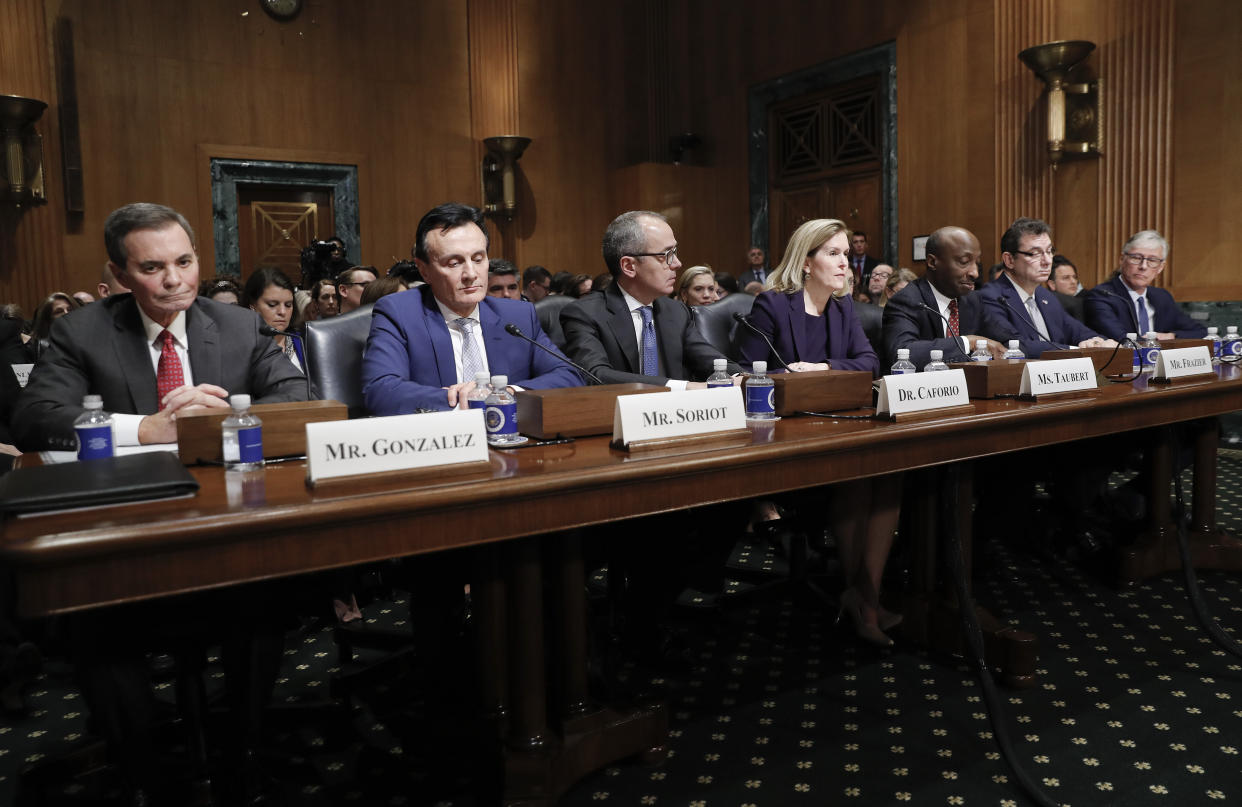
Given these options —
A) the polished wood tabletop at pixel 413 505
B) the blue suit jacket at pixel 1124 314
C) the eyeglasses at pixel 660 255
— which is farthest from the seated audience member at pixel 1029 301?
the polished wood tabletop at pixel 413 505

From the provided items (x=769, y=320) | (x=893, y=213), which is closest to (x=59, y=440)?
(x=769, y=320)

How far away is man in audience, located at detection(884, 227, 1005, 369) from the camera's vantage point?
3.04 meters

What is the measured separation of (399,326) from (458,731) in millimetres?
1011

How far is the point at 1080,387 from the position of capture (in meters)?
2.26

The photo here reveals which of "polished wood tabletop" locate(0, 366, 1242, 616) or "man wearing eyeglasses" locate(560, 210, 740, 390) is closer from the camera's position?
"polished wood tabletop" locate(0, 366, 1242, 616)

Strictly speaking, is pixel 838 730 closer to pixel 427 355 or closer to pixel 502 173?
pixel 427 355

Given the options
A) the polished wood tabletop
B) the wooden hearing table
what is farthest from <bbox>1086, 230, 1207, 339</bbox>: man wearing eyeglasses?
the polished wood tabletop

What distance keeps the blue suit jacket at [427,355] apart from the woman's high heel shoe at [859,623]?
0.94m

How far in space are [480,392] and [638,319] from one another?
3.66 feet

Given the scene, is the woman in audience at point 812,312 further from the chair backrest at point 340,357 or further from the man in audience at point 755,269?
the man in audience at point 755,269

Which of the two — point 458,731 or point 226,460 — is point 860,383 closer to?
point 458,731

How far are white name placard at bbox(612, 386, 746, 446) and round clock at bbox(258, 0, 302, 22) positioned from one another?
719cm

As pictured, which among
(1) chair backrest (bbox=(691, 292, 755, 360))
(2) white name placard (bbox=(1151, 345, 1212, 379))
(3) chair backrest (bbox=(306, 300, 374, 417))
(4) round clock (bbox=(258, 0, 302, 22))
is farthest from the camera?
(4) round clock (bbox=(258, 0, 302, 22))

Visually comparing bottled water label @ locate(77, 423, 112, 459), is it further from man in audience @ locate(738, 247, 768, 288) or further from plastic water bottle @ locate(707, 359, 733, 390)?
man in audience @ locate(738, 247, 768, 288)
